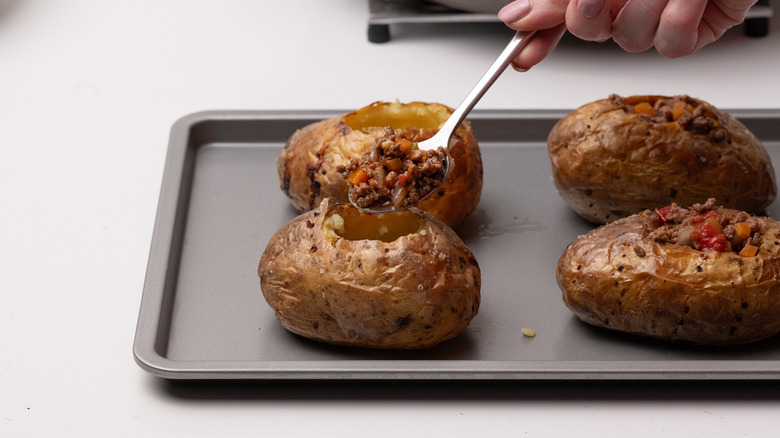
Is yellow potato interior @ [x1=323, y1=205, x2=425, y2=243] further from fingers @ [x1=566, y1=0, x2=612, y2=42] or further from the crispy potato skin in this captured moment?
fingers @ [x1=566, y1=0, x2=612, y2=42]

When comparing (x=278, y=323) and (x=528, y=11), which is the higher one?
(x=528, y=11)

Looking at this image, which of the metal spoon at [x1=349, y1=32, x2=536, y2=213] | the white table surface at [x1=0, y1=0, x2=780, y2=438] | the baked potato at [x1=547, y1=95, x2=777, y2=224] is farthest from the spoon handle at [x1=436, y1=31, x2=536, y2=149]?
the white table surface at [x1=0, y1=0, x2=780, y2=438]

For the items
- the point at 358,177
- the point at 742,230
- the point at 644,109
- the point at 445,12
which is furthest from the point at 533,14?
the point at 445,12

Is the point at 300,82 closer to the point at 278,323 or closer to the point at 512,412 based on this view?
the point at 278,323

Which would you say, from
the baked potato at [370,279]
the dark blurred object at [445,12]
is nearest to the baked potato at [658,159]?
the baked potato at [370,279]

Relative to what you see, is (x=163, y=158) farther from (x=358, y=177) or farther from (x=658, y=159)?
(x=658, y=159)

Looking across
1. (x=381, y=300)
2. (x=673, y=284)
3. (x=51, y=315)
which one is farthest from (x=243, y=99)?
(x=673, y=284)
